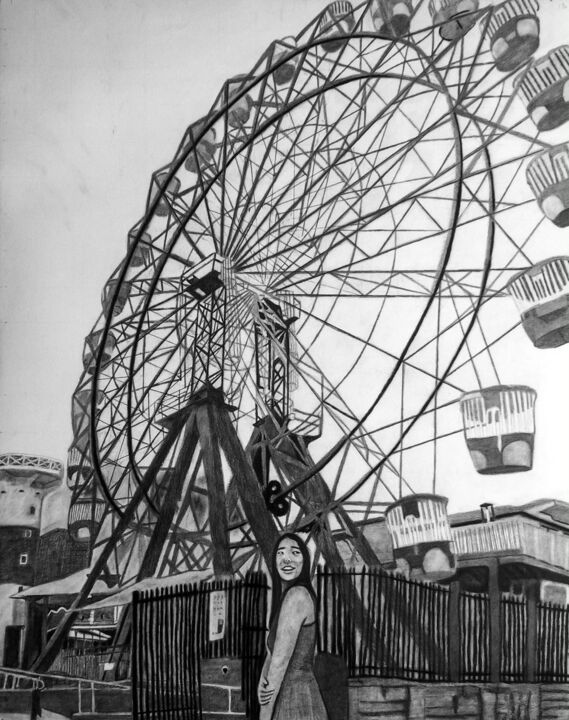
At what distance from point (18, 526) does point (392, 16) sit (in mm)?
3923

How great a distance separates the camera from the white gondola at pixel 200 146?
244 inches

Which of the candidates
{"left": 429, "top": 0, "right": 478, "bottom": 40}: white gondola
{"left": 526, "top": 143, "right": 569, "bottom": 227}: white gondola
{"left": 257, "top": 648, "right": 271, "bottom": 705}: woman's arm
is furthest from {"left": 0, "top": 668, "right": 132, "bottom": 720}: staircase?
{"left": 429, "top": 0, "right": 478, "bottom": 40}: white gondola

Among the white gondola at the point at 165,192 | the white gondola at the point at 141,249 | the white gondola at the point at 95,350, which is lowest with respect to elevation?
the white gondola at the point at 95,350

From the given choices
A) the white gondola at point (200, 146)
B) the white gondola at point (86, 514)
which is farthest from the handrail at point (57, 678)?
the white gondola at point (200, 146)

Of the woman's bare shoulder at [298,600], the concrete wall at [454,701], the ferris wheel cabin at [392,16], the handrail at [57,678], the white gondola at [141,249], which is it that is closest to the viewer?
the concrete wall at [454,701]

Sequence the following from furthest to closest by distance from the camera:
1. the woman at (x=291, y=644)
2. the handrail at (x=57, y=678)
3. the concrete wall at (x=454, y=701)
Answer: the handrail at (x=57, y=678), the woman at (x=291, y=644), the concrete wall at (x=454, y=701)

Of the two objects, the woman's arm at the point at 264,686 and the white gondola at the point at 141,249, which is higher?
the white gondola at the point at 141,249

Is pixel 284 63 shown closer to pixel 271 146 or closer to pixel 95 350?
pixel 271 146

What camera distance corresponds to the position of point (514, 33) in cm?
462

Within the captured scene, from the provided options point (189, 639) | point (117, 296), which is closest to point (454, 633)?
point (189, 639)

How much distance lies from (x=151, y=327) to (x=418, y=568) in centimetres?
266

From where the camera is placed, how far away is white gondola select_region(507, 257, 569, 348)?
4258 mm

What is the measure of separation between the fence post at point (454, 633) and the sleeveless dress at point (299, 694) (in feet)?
2.00

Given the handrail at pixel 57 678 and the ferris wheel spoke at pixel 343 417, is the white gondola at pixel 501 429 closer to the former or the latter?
the ferris wheel spoke at pixel 343 417
